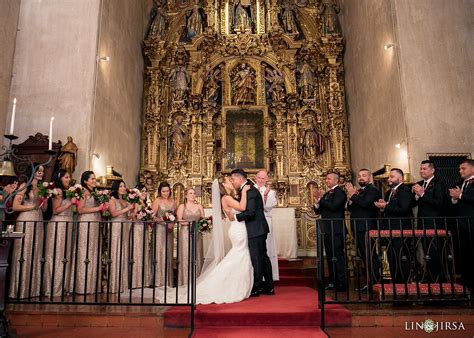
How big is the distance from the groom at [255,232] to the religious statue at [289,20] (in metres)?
7.38

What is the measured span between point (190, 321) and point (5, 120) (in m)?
5.65

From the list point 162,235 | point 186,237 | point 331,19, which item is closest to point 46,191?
point 162,235

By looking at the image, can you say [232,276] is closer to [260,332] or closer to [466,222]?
[260,332]

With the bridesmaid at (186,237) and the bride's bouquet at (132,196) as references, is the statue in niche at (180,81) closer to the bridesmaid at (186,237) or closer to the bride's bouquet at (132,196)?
the bridesmaid at (186,237)

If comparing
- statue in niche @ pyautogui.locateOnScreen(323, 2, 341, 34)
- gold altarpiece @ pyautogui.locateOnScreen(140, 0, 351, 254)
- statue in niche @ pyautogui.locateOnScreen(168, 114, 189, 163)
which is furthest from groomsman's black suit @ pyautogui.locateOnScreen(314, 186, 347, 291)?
statue in niche @ pyautogui.locateOnScreen(323, 2, 341, 34)

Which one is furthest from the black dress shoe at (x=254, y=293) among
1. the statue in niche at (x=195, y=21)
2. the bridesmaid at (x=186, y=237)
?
the statue in niche at (x=195, y=21)

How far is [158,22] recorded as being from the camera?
481 inches

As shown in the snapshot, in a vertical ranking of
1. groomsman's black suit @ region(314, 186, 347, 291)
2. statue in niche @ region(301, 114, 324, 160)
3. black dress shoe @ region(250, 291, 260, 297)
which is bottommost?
black dress shoe @ region(250, 291, 260, 297)

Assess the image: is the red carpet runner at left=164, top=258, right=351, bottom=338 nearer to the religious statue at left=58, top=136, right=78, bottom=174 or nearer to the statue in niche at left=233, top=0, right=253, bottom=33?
the religious statue at left=58, top=136, right=78, bottom=174

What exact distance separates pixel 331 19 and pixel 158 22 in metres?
4.93

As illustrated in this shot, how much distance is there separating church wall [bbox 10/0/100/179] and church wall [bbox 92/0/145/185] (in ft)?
0.91

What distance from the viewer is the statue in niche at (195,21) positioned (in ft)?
39.9

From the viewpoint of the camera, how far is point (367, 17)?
392 inches

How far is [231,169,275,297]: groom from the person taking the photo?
231 inches
